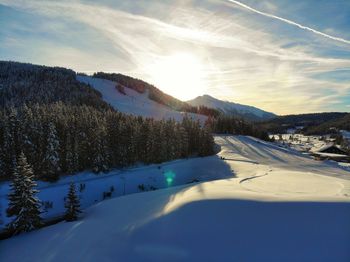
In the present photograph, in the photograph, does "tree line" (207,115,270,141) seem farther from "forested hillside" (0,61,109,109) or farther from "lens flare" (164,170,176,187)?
"lens flare" (164,170,176,187)

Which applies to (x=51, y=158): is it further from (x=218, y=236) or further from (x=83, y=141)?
(x=218, y=236)

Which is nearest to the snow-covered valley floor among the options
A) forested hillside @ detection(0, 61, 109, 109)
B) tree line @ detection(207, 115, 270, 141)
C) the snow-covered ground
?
the snow-covered ground

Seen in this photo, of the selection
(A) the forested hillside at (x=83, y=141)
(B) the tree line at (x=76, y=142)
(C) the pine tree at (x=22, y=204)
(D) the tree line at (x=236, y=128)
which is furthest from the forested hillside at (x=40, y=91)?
(C) the pine tree at (x=22, y=204)

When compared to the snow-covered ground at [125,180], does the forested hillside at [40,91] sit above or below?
above

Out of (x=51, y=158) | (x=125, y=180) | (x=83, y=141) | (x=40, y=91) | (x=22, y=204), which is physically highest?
(x=40, y=91)

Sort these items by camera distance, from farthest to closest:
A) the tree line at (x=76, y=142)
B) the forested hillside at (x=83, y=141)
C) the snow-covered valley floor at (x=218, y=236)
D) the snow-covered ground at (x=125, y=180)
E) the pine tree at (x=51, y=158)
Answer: the forested hillside at (x=83, y=141) < the tree line at (x=76, y=142) < the pine tree at (x=51, y=158) < the snow-covered ground at (x=125, y=180) < the snow-covered valley floor at (x=218, y=236)

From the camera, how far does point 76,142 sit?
209ft

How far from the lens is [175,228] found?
2066cm

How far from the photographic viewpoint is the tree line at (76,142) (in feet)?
190

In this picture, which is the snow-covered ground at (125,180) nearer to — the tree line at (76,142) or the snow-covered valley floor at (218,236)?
the tree line at (76,142)

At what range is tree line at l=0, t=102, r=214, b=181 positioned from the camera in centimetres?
5803

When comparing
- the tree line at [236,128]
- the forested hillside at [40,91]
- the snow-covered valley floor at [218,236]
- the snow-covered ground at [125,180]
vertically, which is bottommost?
the snow-covered ground at [125,180]

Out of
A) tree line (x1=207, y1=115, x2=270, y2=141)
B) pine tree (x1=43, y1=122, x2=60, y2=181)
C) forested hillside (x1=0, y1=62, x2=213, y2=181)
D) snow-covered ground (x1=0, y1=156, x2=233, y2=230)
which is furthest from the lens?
tree line (x1=207, y1=115, x2=270, y2=141)

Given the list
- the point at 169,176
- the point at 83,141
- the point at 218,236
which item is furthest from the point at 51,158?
the point at 218,236
